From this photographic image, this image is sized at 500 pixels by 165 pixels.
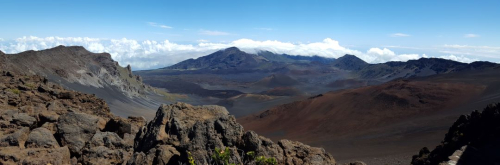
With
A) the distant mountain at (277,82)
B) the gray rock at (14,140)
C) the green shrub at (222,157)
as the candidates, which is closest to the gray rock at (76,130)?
the gray rock at (14,140)

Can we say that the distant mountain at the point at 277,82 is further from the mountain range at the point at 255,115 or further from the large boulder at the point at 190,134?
the large boulder at the point at 190,134

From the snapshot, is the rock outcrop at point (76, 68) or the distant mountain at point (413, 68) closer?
the rock outcrop at point (76, 68)

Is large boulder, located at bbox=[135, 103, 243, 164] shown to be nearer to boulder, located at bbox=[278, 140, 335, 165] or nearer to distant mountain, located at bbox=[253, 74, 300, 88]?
boulder, located at bbox=[278, 140, 335, 165]

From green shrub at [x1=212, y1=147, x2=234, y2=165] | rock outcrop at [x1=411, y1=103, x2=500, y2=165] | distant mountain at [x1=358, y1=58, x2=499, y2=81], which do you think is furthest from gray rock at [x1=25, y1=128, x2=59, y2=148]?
distant mountain at [x1=358, y1=58, x2=499, y2=81]

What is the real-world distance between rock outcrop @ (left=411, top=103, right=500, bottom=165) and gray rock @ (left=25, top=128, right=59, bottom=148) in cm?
1310

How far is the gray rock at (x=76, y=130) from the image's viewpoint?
368 inches

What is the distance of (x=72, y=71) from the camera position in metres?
66.0

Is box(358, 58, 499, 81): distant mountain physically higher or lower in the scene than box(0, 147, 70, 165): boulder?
higher

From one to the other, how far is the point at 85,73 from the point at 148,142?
68.7 meters

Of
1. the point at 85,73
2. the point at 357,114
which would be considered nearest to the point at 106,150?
the point at 357,114

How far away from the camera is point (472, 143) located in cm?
1509

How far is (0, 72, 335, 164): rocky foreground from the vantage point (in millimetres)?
8195

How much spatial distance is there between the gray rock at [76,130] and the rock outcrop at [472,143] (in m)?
12.5

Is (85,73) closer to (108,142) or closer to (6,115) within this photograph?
(6,115)
